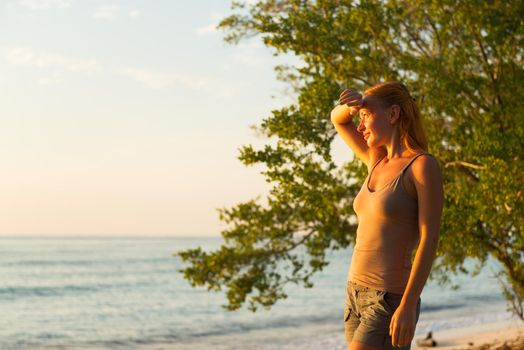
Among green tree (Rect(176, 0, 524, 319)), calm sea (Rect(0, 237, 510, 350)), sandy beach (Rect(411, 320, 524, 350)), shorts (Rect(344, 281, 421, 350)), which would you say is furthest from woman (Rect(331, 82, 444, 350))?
sandy beach (Rect(411, 320, 524, 350))

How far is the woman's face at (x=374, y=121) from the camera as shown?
3.84m

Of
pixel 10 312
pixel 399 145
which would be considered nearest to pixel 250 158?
pixel 399 145

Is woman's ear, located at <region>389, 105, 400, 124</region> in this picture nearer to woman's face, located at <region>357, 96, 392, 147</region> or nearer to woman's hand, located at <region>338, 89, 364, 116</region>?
woman's face, located at <region>357, 96, 392, 147</region>

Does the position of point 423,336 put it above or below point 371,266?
below

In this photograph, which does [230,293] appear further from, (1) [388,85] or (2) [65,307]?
(2) [65,307]

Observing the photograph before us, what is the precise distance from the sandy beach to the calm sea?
1.17 metres

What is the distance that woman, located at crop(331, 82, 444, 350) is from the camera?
3520 mm

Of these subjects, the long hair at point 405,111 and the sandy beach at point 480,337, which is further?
the sandy beach at point 480,337

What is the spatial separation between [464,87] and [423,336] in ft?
45.4

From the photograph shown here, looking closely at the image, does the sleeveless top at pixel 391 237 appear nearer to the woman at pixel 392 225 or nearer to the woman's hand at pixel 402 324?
the woman at pixel 392 225

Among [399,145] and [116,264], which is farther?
[116,264]

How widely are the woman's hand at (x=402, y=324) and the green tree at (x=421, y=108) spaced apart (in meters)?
6.73

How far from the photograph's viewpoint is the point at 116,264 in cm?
7944

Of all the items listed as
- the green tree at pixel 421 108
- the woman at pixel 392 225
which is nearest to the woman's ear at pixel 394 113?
the woman at pixel 392 225
